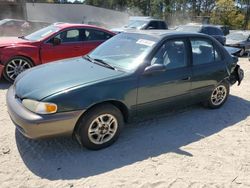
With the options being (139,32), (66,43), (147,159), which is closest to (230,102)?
(139,32)

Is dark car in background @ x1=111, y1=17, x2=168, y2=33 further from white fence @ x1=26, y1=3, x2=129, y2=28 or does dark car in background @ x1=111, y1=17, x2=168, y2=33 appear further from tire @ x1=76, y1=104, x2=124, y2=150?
white fence @ x1=26, y1=3, x2=129, y2=28

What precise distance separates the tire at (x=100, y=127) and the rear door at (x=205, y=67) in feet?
5.43

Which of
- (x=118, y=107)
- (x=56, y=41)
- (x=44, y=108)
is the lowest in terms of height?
(x=118, y=107)

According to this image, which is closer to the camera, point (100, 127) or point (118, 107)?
point (100, 127)

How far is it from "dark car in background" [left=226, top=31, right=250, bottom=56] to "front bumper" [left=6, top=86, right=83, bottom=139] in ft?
41.6

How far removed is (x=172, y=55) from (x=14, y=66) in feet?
13.0

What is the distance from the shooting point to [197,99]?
5.01 m

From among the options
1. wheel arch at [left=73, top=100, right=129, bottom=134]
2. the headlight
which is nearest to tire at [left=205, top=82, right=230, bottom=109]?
wheel arch at [left=73, top=100, right=129, bottom=134]

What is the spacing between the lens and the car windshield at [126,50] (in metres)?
4.12

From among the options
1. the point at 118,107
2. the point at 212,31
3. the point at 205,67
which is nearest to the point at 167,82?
the point at 118,107

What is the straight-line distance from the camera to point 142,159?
Result: 366 cm

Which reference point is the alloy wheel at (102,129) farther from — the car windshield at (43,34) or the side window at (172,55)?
the car windshield at (43,34)

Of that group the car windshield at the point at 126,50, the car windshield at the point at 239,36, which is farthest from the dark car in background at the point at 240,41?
the car windshield at the point at 126,50

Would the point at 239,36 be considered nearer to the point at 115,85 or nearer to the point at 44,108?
the point at 115,85
